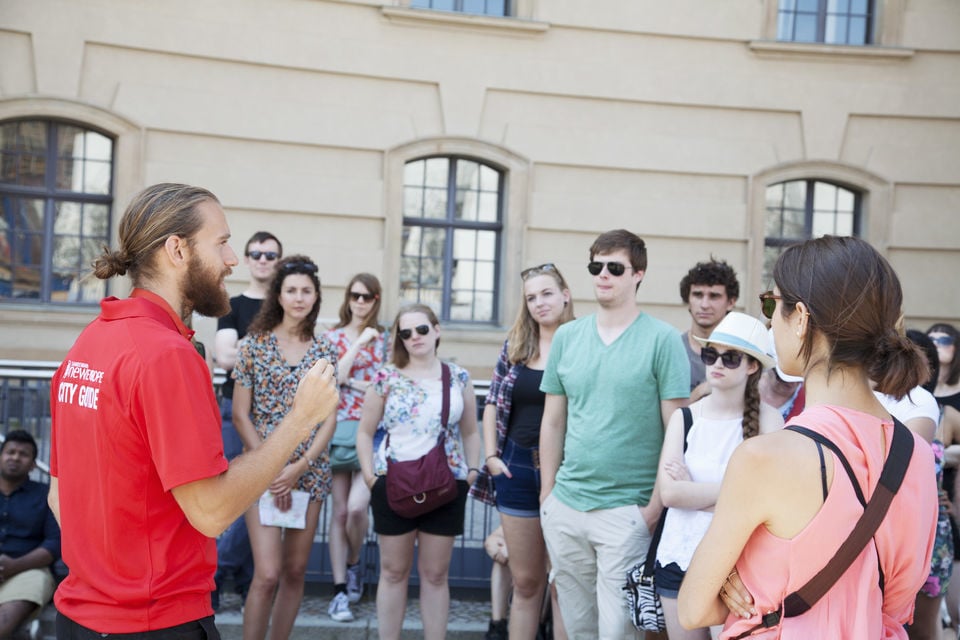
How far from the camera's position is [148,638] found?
261 cm

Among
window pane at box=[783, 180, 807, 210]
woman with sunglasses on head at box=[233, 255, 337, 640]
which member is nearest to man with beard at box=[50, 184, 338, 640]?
woman with sunglasses on head at box=[233, 255, 337, 640]

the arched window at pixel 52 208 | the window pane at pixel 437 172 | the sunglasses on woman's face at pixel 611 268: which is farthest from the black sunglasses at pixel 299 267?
the window pane at pixel 437 172

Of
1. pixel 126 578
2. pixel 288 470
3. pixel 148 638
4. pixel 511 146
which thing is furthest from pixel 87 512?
pixel 511 146

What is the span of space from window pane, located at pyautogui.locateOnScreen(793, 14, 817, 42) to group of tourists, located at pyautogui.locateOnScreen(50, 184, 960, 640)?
8019mm

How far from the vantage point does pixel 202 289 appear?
9.37ft

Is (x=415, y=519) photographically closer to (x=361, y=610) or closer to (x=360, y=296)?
(x=361, y=610)

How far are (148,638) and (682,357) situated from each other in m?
2.83

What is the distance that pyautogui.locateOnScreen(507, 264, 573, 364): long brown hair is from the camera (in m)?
5.52

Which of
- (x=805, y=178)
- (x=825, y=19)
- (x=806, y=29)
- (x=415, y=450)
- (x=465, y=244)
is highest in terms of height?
(x=825, y=19)

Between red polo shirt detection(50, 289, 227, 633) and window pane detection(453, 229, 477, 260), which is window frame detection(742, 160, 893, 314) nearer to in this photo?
window pane detection(453, 229, 477, 260)

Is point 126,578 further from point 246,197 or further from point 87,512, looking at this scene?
point 246,197

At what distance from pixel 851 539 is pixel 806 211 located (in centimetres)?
1178

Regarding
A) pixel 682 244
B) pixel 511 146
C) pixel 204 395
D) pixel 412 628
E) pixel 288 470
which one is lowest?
pixel 412 628

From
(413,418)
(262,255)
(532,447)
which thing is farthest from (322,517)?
(532,447)
